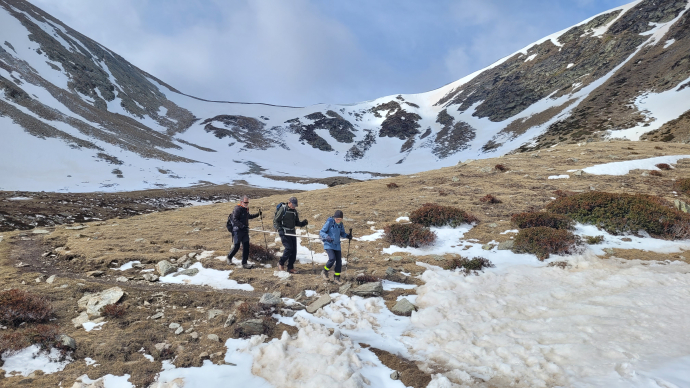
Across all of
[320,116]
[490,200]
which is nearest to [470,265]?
[490,200]

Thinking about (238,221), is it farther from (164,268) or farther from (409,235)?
(409,235)

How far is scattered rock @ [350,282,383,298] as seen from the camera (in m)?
8.47

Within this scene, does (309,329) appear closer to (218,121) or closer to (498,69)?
(218,121)

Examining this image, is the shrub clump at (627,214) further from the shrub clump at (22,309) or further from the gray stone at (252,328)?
the shrub clump at (22,309)

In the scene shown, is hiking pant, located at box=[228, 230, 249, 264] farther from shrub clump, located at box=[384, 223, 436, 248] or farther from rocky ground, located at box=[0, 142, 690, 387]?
shrub clump, located at box=[384, 223, 436, 248]

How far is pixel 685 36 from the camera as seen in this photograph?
7575 cm

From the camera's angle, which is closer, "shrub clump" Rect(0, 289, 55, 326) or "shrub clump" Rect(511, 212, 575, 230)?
"shrub clump" Rect(0, 289, 55, 326)

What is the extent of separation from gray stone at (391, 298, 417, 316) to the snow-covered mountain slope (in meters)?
48.7

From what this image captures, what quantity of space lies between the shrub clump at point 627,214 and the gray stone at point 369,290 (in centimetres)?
975

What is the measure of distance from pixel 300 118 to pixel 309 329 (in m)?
156

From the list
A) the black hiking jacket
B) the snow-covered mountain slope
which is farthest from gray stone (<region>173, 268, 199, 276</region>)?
the snow-covered mountain slope

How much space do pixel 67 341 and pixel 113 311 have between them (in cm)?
136

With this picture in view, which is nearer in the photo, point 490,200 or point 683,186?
point 683,186

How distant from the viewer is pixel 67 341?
571 centimetres
